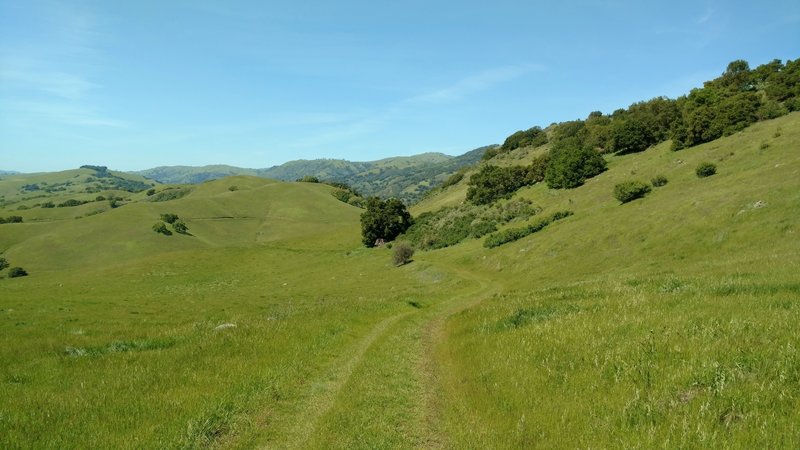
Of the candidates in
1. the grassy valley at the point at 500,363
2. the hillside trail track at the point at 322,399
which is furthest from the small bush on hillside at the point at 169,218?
the hillside trail track at the point at 322,399

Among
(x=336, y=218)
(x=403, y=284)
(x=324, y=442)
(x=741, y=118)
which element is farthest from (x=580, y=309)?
(x=336, y=218)

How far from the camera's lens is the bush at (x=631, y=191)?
190 ft

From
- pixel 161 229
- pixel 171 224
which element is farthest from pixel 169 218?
pixel 161 229

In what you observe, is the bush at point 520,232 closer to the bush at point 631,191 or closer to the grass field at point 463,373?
the bush at point 631,191

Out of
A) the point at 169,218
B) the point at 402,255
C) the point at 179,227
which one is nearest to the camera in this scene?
the point at 402,255

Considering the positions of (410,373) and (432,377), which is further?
(410,373)

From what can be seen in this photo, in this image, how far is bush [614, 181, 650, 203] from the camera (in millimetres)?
57844

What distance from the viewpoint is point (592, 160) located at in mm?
84062

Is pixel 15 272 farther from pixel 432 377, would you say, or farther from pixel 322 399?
pixel 432 377

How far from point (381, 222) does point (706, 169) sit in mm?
65083

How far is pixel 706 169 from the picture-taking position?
55.0 meters

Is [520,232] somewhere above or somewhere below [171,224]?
above

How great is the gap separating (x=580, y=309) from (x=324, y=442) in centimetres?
1164

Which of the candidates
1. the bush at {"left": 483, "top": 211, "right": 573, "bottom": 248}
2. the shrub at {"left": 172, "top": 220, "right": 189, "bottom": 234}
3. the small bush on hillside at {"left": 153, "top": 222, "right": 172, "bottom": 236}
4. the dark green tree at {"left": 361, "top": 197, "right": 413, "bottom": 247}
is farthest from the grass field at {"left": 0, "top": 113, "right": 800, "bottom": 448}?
the shrub at {"left": 172, "top": 220, "right": 189, "bottom": 234}
